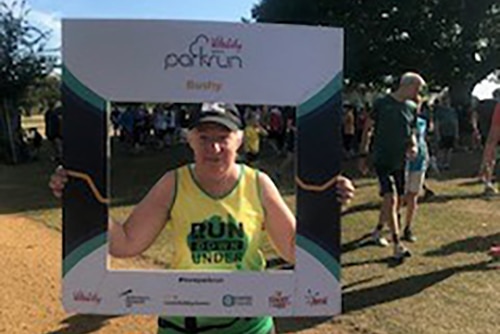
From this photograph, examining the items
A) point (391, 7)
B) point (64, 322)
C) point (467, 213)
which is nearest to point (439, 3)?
point (391, 7)

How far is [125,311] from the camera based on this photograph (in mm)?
2770

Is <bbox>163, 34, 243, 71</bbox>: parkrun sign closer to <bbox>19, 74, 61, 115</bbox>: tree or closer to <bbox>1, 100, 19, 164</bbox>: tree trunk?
<bbox>19, 74, 61, 115</bbox>: tree

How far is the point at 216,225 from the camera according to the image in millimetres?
2732

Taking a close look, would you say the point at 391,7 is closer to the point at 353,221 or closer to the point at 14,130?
the point at 14,130

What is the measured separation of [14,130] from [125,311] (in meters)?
20.0

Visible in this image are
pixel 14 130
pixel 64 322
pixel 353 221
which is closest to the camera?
pixel 64 322

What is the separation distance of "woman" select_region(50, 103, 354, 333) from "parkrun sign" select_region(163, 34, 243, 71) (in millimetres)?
152

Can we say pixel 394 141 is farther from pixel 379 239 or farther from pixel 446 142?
pixel 446 142

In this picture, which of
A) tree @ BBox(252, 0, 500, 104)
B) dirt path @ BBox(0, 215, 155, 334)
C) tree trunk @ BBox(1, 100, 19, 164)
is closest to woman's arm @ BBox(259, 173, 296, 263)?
dirt path @ BBox(0, 215, 155, 334)

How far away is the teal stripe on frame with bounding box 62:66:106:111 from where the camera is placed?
2.66 meters

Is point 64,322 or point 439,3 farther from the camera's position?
point 439,3

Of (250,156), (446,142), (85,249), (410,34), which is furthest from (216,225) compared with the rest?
(410,34)

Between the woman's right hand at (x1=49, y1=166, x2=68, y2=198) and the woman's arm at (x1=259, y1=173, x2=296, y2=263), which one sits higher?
the woman's right hand at (x1=49, y1=166, x2=68, y2=198)

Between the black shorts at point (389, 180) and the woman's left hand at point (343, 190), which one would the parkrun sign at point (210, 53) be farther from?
the black shorts at point (389, 180)
